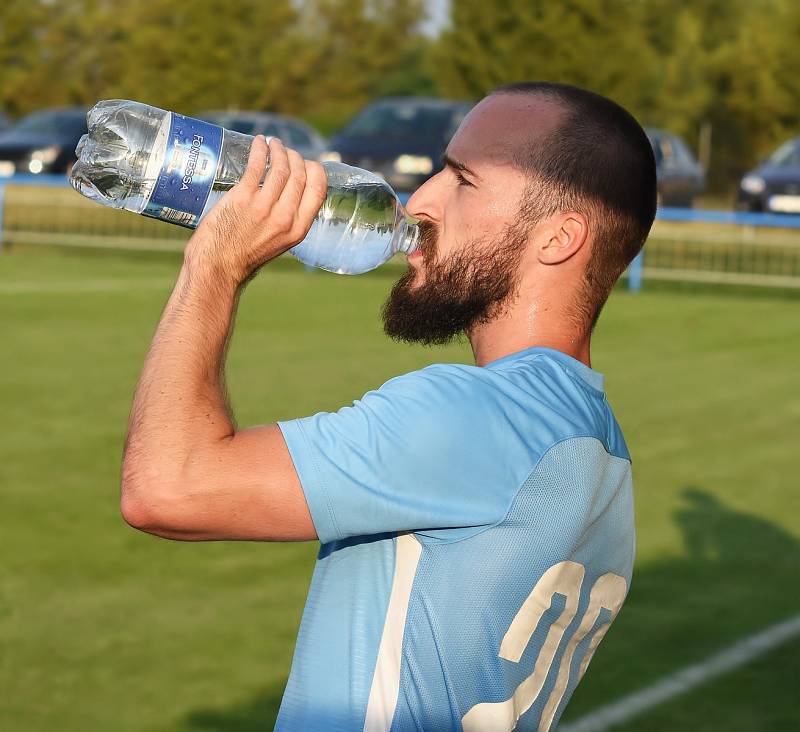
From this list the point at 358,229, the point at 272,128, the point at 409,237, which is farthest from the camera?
the point at 272,128

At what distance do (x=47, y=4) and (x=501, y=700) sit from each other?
55218mm

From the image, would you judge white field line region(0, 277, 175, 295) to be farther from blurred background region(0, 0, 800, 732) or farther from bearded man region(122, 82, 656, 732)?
bearded man region(122, 82, 656, 732)

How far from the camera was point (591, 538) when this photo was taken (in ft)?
7.78

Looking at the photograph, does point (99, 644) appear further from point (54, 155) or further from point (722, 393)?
point (54, 155)

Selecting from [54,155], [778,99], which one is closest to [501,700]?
[54,155]

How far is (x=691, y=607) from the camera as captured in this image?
6.10 m

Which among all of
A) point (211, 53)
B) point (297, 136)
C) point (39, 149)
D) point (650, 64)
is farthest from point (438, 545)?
point (650, 64)

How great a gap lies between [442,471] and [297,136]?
27.5 meters

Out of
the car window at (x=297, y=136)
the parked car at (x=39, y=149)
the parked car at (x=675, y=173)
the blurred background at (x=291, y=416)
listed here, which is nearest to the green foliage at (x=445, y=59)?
the parked car at (x=675, y=173)

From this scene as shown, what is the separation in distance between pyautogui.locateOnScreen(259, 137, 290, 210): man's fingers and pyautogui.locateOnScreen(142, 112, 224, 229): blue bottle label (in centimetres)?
53

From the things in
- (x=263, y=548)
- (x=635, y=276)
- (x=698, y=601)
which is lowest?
(x=635, y=276)

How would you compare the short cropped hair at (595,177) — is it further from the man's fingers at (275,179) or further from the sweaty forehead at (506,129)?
the man's fingers at (275,179)

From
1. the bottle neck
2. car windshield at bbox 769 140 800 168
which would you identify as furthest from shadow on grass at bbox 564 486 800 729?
car windshield at bbox 769 140 800 168

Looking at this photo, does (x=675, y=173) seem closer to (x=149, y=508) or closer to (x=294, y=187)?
(x=294, y=187)
